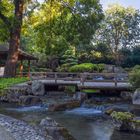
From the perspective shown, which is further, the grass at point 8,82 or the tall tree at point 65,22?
the tall tree at point 65,22

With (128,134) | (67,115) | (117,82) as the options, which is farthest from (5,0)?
(128,134)

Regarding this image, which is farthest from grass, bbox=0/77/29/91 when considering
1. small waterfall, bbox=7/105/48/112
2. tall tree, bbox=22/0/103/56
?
tall tree, bbox=22/0/103/56

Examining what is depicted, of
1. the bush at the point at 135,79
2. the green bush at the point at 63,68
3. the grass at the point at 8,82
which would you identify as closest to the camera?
the bush at the point at 135,79

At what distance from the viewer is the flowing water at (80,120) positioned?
15438 mm

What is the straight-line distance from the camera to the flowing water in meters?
15.4

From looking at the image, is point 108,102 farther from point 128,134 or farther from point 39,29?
point 39,29

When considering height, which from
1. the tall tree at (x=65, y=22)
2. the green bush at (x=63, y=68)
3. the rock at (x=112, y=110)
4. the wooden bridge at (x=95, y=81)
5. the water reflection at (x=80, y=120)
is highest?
the tall tree at (x=65, y=22)

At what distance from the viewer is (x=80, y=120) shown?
757 inches

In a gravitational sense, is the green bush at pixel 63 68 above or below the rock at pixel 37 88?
above

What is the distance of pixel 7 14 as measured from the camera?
36.2 metres

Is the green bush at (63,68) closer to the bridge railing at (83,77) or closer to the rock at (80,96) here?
the bridge railing at (83,77)

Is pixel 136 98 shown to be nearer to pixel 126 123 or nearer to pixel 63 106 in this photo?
pixel 63 106

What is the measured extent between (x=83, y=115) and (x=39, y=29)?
16106mm

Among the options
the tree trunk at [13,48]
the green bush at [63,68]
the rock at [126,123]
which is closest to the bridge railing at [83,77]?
the tree trunk at [13,48]
